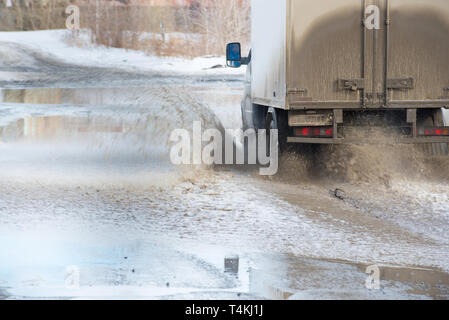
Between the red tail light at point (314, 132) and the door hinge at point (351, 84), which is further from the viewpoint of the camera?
the red tail light at point (314, 132)

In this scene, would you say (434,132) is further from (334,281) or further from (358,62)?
(334,281)

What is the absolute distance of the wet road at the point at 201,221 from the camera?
560 centimetres

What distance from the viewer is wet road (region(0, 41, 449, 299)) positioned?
5602 millimetres

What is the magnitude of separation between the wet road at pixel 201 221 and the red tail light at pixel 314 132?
2.40 ft

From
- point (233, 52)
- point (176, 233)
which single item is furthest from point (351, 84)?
point (176, 233)

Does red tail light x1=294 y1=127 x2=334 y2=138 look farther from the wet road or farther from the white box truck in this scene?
the wet road

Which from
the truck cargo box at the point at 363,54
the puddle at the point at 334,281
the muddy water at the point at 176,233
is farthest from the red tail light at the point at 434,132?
the puddle at the point at 334,281

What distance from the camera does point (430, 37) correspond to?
1011 cm

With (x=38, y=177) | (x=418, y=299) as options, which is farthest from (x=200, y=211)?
(x=418, y=299)

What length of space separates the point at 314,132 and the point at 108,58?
87.8 ft

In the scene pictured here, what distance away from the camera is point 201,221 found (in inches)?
313

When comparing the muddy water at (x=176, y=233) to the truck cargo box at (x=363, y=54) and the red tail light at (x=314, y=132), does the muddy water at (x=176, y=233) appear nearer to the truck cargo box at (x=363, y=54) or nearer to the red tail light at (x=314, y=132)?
the red tail light at (x=314, y=132)

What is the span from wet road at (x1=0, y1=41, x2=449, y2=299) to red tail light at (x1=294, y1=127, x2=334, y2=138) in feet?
2.40
